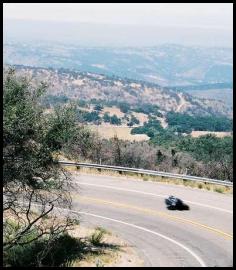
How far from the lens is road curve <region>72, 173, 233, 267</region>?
2430 cm

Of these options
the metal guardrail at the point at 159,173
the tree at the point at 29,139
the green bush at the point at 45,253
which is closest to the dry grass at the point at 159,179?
the metal guardrail at the point at 159,173

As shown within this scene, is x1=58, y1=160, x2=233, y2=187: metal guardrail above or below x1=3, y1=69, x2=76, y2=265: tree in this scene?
below

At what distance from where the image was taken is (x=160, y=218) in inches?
1185

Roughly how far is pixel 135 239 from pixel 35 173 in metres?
8.89

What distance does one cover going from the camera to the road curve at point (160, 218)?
24.3m

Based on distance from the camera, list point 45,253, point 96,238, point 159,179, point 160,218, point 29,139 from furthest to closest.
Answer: point 159,179
point 160,218
point 96,238
point 45,253
point 29,139

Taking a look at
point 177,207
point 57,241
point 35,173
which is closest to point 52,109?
point 35,173

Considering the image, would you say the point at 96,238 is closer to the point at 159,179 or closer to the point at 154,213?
the point at 154,213

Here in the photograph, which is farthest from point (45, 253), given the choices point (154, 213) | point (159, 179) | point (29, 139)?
point (159, 179)

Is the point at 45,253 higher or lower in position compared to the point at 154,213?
lower

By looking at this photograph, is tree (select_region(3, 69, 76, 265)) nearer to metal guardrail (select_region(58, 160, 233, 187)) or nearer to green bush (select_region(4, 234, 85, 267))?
green bush (select_region(4, 234, 85, 267))

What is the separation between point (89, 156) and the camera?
4744 cm

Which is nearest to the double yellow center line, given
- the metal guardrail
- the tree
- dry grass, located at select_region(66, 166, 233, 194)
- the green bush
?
the metal guardrail

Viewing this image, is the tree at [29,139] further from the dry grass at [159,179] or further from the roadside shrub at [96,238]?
the dry grass at [159,179]
